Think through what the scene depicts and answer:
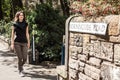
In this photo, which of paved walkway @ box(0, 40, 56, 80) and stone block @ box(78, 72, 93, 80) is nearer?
stone block @ box(78, 72, 93, 80)

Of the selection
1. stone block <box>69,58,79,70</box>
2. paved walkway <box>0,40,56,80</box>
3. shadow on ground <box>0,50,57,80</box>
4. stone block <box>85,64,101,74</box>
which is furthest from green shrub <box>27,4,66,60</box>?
stone block <box>85,64,101,74</box>

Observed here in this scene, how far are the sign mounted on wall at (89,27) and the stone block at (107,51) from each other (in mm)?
177

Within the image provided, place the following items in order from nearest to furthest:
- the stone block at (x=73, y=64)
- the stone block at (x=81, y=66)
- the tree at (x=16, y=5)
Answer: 1. the stone block at (x=81, y=66)
2. the stone block at (x=73, y=64)
3. the tree at (x=16, y=5)

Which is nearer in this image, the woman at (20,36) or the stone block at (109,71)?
the stone block at (109,71)

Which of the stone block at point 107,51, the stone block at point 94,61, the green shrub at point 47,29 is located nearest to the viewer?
the stone block at point 107,51

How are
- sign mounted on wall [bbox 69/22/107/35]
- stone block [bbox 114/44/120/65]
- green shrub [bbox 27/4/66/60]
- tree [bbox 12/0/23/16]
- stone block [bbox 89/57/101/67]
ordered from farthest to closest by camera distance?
tree [bbox 12/0/23/16], green shrub [bbox 27/4/66/60], stone block [bbox 89/57/101/67], sign mounted on wall [bbox 69/22/107/35], stone block [bbox 114/44/120/65]

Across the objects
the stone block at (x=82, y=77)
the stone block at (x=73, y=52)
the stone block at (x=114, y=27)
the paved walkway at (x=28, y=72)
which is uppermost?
the stone block at (x=114, y=27)

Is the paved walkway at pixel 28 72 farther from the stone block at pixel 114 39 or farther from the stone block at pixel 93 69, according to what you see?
the stone block at pixel 114 39

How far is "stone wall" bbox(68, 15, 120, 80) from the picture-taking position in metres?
4.61

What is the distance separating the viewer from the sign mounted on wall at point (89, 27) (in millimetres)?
4879

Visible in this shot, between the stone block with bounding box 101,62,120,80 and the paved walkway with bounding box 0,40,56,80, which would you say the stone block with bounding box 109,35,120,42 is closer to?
the stone block with bounding box 101,62,120,80

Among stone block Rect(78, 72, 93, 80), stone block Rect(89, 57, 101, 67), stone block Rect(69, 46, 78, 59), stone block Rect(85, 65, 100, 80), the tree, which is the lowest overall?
stone block Rect(78, 72, 93, 80)

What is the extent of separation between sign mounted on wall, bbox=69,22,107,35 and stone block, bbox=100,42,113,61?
0.18 meters

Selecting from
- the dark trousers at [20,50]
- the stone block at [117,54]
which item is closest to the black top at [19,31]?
the dark trousers at [20,50]
